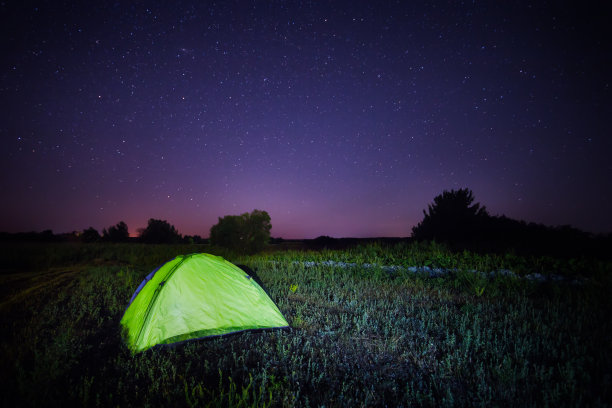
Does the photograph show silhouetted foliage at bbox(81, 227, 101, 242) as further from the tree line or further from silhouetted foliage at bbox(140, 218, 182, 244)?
silhouetted foliage at bbox(140, 218, 182, 244)

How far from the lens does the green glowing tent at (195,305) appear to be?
4258 mm

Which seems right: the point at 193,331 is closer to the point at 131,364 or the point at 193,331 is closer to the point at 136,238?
the point at 131,364

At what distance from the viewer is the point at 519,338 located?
3959 mm

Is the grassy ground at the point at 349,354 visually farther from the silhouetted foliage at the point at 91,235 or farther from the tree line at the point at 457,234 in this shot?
the silhouetted foliage at the point at 91,235

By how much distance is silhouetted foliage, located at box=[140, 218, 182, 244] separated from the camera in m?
35.3

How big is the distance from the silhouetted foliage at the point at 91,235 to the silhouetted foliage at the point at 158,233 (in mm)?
5427

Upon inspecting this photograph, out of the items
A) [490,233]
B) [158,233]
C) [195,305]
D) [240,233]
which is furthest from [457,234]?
[158,233]

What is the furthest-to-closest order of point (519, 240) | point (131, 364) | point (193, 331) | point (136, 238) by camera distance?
point (136, 238) < point (519, 240) < point (193, 331) < point (131, 364)

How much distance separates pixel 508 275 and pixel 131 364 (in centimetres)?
957

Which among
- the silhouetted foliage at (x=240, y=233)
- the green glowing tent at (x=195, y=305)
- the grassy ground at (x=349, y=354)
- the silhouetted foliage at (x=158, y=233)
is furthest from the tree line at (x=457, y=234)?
the green glowing tent at (x=195, y=305)

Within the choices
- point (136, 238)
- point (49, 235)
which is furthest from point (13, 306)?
point (136, 238)

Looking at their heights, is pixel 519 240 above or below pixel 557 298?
above

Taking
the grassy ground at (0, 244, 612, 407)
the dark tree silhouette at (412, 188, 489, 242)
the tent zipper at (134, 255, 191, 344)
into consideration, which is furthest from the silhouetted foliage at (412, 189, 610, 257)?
the tent zipper at (134, 255, 191, 344)

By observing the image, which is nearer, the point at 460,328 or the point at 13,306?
the point at 460,328
